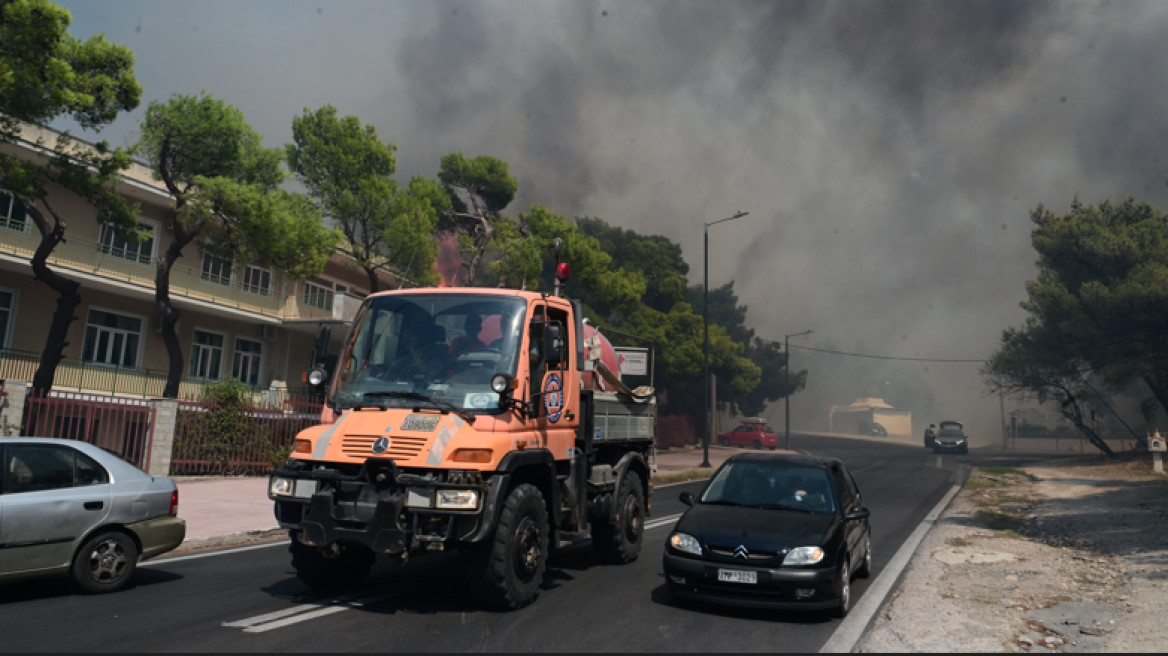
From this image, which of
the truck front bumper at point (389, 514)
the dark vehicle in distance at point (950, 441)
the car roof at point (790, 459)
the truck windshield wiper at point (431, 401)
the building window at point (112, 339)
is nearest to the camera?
the truck front bumper at point (389, 514)

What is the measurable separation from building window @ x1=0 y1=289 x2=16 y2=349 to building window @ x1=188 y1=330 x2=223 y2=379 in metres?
6.08

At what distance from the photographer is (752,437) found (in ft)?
171

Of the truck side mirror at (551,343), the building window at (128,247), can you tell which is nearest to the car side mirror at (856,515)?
the truck side mirror at (551,343)

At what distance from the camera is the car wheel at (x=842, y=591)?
6.43 metres

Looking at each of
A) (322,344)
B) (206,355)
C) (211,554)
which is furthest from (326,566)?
(206,355)

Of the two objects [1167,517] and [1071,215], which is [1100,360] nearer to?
[1071,215]

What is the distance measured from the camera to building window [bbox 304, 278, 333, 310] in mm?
32100

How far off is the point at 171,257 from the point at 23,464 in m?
17.6

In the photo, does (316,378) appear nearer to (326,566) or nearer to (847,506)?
(326,566)

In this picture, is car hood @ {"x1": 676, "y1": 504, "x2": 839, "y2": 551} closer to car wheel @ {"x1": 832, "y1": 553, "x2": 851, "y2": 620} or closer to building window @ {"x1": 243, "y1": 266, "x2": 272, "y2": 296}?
car wheel @ {"x1": 832, "y1": 553, "x2": 851, "y2": 620}

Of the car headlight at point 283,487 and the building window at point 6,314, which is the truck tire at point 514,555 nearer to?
the car headlight at point 283,487

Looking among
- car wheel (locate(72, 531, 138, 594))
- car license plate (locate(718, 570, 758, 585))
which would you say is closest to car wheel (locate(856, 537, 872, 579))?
car license plate (locate(718, 570, 758, 585))

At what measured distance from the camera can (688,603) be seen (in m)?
6.95

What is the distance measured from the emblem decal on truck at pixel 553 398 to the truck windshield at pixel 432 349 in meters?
0.54
